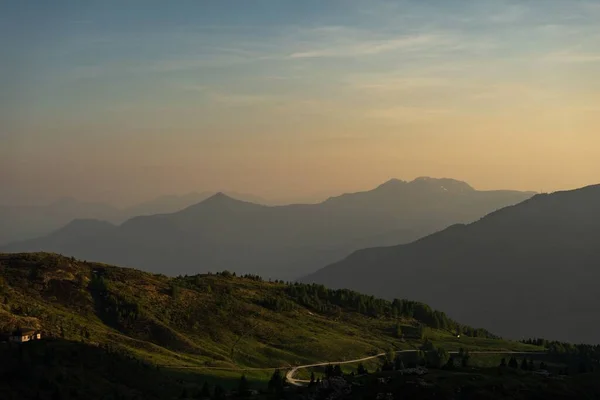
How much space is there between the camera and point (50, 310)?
606 feet

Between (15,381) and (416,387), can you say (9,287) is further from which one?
(416,387)

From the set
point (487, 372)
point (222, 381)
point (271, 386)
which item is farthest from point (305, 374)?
point (487, 372)

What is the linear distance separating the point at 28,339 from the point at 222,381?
162ft

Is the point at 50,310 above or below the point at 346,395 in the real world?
above

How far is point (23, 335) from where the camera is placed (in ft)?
473

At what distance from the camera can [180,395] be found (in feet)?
465

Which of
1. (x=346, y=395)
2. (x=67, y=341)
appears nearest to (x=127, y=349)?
(x=67, y=341)

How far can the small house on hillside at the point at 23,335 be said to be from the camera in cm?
14362

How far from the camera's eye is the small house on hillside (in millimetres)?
143625

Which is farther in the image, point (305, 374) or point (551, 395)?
point (305, 374)

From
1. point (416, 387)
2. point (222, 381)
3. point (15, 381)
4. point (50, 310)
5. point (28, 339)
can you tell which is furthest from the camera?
point (50, 310)

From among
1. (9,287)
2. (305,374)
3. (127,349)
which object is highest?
(9,287)

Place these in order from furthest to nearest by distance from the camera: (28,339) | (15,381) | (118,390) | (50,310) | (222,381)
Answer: (50,310) < (222,381) < (28,339) < (118,390) < (15,381)

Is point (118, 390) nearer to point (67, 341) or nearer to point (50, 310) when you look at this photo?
point (67, 341)
